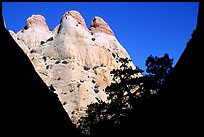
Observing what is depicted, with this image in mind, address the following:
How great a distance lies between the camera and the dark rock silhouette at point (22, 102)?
36.0ft

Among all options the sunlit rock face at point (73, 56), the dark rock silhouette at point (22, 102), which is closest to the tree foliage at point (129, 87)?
the dark rock silhouette at point (22, 102)

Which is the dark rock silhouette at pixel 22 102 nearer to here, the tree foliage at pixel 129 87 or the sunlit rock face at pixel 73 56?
the tree foliage at pixel 129 87

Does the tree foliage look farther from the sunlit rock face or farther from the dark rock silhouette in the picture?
the sunlit rock face

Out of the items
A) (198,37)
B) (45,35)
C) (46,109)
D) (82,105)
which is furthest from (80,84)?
(198,37)

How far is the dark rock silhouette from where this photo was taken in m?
11.0

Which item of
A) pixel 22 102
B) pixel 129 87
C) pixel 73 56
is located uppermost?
pixel 73 56

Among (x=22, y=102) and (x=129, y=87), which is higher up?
(x=129, y=87)

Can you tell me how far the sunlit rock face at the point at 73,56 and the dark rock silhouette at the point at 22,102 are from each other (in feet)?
174

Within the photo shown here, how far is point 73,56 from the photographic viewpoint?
99000mm

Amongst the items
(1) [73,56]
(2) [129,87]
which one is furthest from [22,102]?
(1) [73,56]

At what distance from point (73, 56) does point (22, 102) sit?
8701 cm

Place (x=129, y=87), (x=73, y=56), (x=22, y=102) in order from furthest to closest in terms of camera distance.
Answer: (x=73, y=56) < (x=129, y=87) < (x=22, y=102)

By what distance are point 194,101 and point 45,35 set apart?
115217 mm

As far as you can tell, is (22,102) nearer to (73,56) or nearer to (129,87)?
(129,87)
